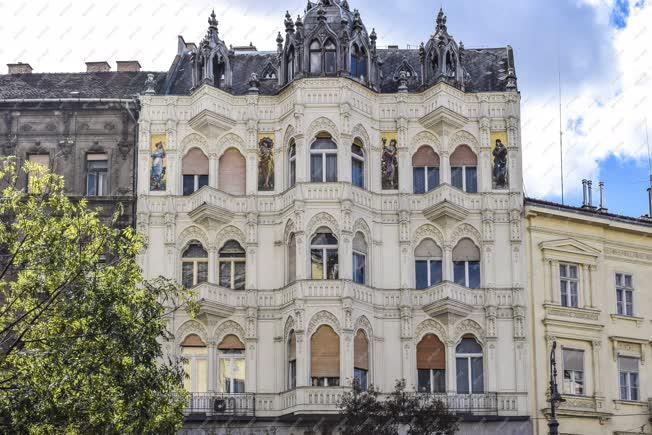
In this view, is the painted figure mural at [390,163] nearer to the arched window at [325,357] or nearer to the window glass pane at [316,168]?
the window glass pane at [316,168]

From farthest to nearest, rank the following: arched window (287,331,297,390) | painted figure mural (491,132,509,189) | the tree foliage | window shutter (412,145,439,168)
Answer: window shutter (412,145,439,168) → painted figure mural (491,132,509,189) → arched window (287,331,297,390) → the tree foliage

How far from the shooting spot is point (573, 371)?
47.9m

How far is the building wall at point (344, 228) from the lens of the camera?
46.5 metres

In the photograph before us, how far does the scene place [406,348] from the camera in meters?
46.9

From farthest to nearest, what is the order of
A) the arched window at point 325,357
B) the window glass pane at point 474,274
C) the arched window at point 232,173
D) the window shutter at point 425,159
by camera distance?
1. the window shutter at point 425,159
2. the arched window at point 232,173
3. the window glass pane at point 474,274
4. the arched window at point 325,357

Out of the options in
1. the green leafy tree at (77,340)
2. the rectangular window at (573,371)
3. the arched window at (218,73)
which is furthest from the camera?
the arched window at (218,73)

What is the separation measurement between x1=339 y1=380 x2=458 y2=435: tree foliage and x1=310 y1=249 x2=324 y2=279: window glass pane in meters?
6.61

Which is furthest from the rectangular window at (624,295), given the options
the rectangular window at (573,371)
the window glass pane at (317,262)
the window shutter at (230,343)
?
the window shutter at (230,343)

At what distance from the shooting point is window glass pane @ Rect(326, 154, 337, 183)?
157 feet

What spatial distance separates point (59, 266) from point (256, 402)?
16.8 m

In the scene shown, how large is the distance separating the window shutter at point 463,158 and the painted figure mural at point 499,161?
783 mm

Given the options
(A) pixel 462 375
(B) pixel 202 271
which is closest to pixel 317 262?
(B) pixel 202 271

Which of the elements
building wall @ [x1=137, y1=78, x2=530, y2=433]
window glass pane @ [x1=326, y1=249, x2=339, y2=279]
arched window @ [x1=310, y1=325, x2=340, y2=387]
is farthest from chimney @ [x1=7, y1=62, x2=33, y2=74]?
arched window @ [x1=310, y1=325, x2=340, y2=387]

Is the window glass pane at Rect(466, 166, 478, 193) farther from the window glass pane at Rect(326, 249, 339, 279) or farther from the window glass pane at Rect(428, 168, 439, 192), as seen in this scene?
the window glass pane at Rect(326, 249, 339, 279)
